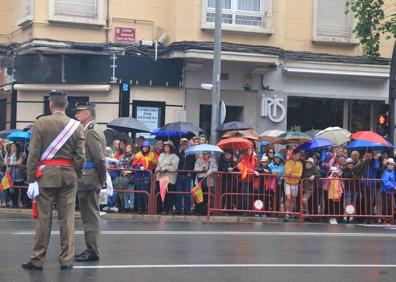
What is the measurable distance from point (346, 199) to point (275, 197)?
61.2 inches

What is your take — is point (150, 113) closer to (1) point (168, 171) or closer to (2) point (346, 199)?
(1) point (168, 171)

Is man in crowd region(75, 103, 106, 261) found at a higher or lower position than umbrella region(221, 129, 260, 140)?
lower

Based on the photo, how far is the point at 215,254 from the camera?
34.0ft

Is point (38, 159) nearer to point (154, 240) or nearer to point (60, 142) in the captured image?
point (60, 142)

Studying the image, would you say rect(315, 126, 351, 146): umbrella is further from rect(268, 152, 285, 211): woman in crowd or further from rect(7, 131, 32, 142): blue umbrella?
rect(7, 131, 32, 142): blue umbrella

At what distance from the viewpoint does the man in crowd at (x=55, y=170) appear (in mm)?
8703

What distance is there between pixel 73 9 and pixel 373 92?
9987 millimetres

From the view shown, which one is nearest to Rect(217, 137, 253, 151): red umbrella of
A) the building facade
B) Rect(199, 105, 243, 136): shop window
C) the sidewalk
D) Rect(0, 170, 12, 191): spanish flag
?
the sidewalk

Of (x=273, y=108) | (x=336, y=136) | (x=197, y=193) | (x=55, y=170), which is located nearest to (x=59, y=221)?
(x=55, y=170)

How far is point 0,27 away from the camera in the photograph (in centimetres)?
2459

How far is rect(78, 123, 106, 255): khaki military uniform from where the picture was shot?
948cm

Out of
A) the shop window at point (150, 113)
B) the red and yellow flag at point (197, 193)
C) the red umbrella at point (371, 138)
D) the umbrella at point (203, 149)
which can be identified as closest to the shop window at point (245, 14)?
the shop window at point (150, 113)

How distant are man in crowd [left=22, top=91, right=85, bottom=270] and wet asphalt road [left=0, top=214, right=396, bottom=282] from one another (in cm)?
30

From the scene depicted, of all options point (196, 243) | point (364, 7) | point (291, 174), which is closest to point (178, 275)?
point (196, 243)
